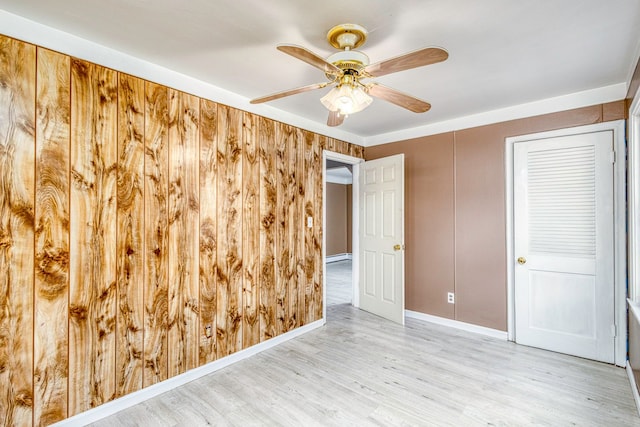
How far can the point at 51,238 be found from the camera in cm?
184

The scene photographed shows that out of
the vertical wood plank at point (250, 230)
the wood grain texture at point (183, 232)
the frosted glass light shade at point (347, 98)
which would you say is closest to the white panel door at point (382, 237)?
the vertical wood plank at point (250, 230)

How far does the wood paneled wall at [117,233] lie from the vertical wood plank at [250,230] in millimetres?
12

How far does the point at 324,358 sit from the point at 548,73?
307cm

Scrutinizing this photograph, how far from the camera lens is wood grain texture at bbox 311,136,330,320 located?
144 inches

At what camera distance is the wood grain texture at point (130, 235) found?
2.12 meters

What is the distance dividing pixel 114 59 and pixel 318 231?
2503mm

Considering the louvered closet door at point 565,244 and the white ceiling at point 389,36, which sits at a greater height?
the white ceiling at point 389,36

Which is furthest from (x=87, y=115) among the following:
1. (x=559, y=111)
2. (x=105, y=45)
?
(x=559, y=111)

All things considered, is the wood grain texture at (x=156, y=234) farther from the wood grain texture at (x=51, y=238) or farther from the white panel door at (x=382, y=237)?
the white panel door at (x=382, y=237)

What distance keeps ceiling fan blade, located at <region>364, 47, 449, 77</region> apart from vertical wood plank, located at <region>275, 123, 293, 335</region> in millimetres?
1672

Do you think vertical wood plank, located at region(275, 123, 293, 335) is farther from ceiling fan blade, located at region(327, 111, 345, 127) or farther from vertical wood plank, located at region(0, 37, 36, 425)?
vertical wood plank, located at region(0, 37, 36, 425)

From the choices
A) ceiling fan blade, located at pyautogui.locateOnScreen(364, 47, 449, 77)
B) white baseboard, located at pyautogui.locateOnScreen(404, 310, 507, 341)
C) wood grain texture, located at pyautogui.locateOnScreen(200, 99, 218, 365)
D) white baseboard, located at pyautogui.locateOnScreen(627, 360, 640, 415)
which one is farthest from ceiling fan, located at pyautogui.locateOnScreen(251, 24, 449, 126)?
white baseboard, located at pyautogui.locateOnScreen(404, 310, 507, 341)

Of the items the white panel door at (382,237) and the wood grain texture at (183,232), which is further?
the white panel door at (382,237)

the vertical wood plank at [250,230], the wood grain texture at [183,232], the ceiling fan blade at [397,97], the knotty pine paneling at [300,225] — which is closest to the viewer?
the ceiling fan blade at [397,97]
